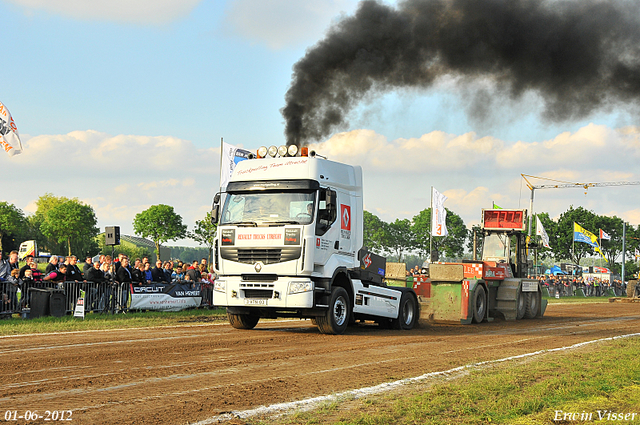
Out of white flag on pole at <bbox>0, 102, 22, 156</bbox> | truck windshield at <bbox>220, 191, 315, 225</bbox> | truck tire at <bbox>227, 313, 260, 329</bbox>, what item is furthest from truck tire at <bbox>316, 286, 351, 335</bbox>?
white flag on pole at <bbox>0, 102, 22, 156</bbox>

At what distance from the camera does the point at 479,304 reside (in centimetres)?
1889

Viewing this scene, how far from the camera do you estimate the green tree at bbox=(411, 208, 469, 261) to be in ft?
280

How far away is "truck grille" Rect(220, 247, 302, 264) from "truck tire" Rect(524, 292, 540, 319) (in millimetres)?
11986

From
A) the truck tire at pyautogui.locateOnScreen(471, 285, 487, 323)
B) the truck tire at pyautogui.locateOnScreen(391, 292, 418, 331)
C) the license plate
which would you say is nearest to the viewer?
the truck tire at pyautogui.locateOnScreen(391, 292, 418, 331)

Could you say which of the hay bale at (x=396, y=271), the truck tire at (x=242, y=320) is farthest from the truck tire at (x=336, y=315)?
the hay bale at (x=396, y=271)

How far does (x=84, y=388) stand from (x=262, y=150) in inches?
324

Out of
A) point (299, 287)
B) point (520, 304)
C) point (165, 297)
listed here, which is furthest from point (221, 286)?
point (520, 304)

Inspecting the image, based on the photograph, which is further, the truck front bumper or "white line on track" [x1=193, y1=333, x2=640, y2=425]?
the truck front bumper

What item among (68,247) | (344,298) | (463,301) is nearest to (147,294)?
(344,298)

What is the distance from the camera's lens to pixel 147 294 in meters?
19.1

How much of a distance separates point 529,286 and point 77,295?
14.5 metres

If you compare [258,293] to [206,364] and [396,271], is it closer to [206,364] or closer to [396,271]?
[206,364]

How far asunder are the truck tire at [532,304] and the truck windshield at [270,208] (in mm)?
11813

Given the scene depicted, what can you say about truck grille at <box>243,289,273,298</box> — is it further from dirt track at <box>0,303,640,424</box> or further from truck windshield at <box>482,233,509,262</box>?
truck windshield at <box>482,233,509,262</box>
